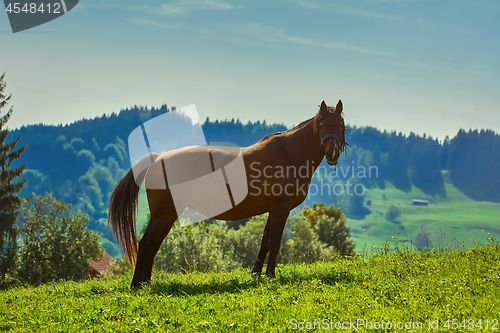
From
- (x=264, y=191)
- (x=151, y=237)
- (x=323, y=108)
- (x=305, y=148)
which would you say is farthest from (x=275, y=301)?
(x=323, y=108)

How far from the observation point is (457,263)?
8.32 m

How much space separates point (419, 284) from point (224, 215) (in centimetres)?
421

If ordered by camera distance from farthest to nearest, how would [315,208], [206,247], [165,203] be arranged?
[315,208], [206,247], [165,203]

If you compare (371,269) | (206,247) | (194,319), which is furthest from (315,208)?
(194,319)

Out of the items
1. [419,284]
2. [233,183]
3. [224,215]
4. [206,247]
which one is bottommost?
[206,247]

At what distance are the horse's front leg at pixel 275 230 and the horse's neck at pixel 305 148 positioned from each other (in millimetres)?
1098

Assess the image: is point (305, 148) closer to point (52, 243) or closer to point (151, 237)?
point (151, 237)

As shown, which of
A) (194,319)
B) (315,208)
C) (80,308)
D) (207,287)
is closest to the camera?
(194,319)

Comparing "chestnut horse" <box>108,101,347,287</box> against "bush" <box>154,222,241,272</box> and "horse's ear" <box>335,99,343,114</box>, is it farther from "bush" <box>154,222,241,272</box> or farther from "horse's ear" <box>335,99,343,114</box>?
"bush" <box>154,222,241,272</box>

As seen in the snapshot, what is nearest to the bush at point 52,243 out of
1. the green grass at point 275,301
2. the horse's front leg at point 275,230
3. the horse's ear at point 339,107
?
the green grass at point 275,301

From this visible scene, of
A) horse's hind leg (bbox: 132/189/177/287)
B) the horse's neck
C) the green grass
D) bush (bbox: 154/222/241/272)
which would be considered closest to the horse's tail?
horse's hind leg (bbox: 132/189/177/287)

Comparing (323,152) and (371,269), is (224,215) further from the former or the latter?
(371,269)

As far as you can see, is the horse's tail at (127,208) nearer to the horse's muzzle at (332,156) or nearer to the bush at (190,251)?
the horse's muzzle at (332,156)

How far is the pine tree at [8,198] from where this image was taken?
3559cm
